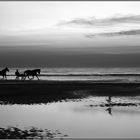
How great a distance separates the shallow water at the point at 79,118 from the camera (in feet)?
37.2

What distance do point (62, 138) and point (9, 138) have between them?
65.6 inches

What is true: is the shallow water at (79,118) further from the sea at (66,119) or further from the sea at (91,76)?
the sea at (91,76)

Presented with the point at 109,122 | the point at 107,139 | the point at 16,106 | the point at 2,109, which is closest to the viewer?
the point at 107,139

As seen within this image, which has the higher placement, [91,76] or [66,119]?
[91,76]

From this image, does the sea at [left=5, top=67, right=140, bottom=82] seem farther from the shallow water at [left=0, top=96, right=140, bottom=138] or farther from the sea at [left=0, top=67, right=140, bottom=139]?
the shallow water at [left=0, top=96, right=140, bottom=138]

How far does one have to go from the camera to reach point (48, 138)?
403 inches

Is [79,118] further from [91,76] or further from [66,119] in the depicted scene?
[91,76]

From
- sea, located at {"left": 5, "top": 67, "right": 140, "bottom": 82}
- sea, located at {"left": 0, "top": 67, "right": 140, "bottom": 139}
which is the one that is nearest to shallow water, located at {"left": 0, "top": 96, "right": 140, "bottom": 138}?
sea, located at {"left": 0, "top": 67, "right": 140, "bottom": 139}

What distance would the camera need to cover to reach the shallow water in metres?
11.3

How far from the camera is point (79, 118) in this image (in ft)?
45.2

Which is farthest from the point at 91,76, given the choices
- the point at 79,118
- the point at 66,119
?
the point at 66,119

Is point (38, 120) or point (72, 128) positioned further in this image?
point (38, 120)

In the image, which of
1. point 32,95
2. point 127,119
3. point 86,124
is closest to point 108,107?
point 127,119

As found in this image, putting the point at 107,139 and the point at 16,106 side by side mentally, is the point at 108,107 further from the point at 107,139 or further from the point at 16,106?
the point at 107,139
